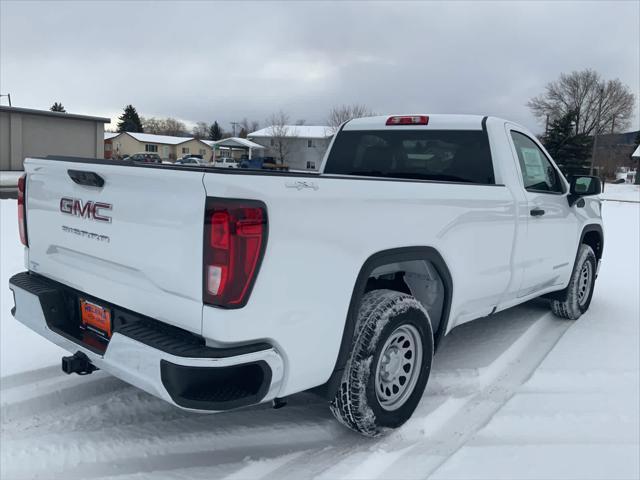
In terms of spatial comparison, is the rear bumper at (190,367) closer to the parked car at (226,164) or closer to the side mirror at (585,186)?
the parked car at (226,164)

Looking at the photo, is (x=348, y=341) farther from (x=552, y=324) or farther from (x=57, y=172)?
(x=552, y=324)

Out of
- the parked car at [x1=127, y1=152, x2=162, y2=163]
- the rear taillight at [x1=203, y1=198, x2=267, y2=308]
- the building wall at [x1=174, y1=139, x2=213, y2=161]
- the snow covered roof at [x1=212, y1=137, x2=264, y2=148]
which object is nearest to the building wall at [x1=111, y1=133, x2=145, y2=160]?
the building wall at [x1=174, y1=139, x2=213, y2=161]

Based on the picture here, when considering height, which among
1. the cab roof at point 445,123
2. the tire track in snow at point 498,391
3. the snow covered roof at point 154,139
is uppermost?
the snow covered roof at point 154,139

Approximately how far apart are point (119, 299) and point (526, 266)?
3.09 m

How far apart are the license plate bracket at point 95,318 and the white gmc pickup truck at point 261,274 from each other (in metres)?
0.01

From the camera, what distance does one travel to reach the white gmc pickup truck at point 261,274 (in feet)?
7.84

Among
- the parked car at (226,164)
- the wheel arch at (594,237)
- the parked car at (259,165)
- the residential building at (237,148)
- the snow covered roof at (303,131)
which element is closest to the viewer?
the wheel arch at (594,237)

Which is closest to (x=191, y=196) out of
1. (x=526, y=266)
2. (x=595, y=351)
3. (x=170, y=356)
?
(x=170, y=356)

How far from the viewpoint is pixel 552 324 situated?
225 inches

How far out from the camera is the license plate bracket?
291 centimetres

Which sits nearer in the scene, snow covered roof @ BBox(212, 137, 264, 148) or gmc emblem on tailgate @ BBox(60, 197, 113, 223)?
gmc emblem on tailgate @ BBox(60, 197, 113, 223)

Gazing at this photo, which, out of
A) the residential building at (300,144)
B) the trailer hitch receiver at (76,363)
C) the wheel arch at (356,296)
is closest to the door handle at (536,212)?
the wheel arch at (356,296)

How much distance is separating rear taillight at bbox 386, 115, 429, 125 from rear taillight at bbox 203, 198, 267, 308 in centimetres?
267

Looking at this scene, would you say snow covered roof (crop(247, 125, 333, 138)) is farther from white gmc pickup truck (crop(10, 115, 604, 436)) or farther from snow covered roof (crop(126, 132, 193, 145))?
white gmc pickup truck (crop(10, 115, 604, 436))
